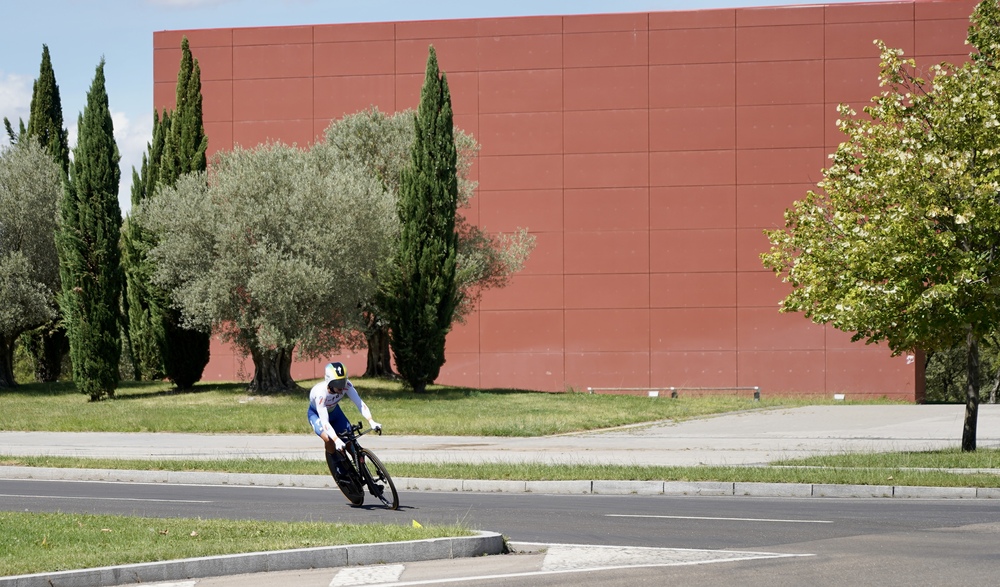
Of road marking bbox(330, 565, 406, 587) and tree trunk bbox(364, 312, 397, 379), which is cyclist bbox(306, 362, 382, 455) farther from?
tree trunk bbox(364, 312, 397, 379)

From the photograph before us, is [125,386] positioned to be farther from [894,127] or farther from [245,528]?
[245,528]

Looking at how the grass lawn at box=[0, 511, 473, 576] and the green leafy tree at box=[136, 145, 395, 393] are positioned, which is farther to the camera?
the green leafy tree at box=[136, 145, 395, 393]

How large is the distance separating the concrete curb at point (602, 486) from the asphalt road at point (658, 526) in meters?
0.40

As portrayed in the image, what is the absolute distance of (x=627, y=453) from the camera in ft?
68.7

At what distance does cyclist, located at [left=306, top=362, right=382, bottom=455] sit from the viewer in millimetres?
13469

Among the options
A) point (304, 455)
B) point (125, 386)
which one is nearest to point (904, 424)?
point (304, 455)

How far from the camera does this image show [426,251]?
37.4 meters

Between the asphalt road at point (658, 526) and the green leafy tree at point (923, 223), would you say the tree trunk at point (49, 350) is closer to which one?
the asphalt road at point (658, 526)

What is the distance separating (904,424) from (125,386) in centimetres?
2784

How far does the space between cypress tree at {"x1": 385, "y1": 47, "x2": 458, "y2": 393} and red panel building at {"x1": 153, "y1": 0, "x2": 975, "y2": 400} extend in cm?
680

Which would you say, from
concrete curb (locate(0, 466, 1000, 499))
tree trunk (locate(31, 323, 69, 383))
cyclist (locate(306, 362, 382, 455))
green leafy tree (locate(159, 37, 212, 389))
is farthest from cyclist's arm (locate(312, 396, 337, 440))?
tree trunk (locate(31, 323, 69, 383))

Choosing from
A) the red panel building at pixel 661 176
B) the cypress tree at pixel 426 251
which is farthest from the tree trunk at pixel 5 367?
the red panel building at pixel 661 176

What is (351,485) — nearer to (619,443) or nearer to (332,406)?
(332,406)

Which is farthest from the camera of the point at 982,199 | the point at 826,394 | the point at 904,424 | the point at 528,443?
the point at 826,394
